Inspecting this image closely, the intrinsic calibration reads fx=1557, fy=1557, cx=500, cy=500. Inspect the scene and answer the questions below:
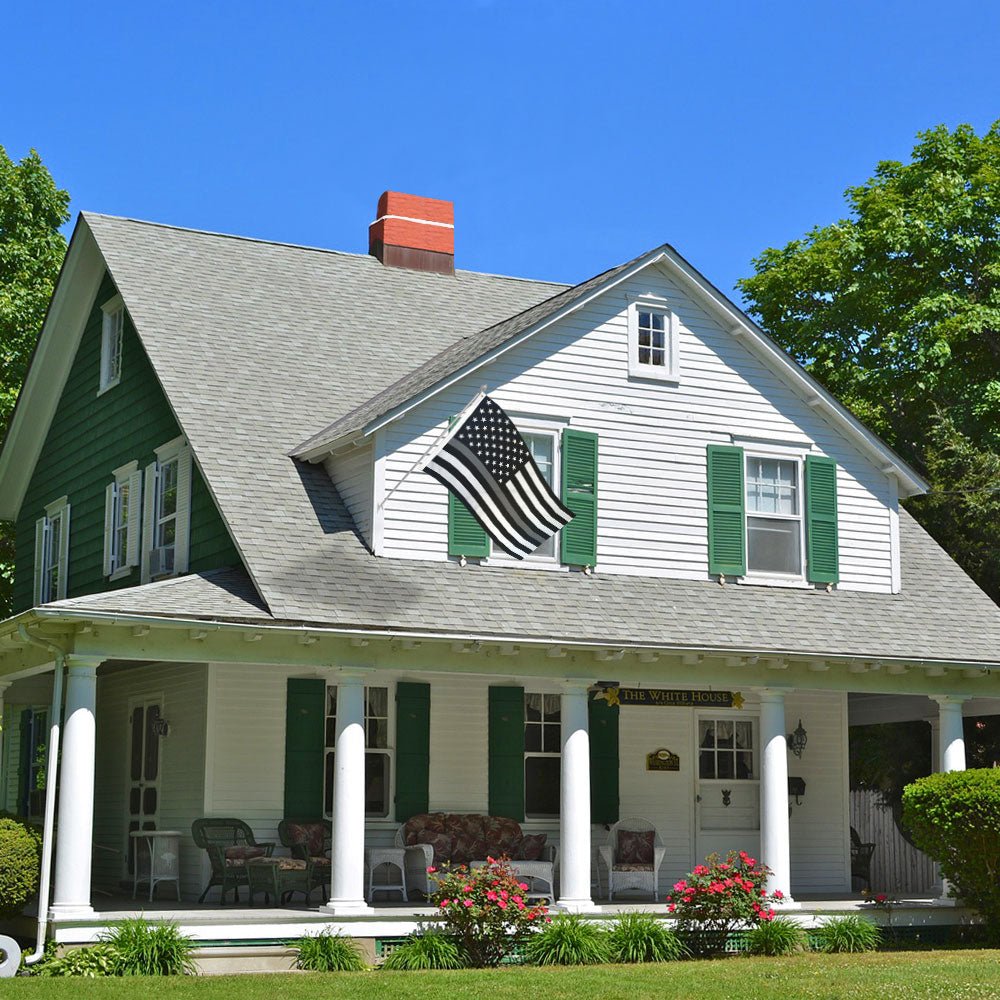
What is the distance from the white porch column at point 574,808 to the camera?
1538 centimetres

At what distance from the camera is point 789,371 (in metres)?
18.5

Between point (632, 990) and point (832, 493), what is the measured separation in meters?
7.82

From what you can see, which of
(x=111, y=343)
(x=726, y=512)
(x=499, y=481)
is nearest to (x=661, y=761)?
(x=726, y=512)

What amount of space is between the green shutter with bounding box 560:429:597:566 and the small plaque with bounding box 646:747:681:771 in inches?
113

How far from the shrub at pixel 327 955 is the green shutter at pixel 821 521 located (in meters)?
7.32

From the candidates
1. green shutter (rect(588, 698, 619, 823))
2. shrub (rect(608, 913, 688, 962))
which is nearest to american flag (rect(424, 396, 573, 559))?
green shutter (rect(588, 698, 619, 823))

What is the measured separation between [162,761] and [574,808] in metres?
5.09

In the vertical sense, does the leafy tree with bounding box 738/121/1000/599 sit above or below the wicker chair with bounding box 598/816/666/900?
above

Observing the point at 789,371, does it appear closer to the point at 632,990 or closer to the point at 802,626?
the point at 802,626

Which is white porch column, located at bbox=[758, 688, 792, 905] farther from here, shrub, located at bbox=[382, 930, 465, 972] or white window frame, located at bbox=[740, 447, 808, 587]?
shrub, located at bbox=[382, 930, 465, 972]

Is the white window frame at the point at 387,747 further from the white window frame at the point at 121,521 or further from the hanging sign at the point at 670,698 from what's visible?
the white window frame at the point at 121,521

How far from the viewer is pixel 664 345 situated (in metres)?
18.3

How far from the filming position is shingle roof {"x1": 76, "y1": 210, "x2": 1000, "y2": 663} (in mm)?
15250

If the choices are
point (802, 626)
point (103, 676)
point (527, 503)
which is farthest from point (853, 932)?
point (103, 676)
